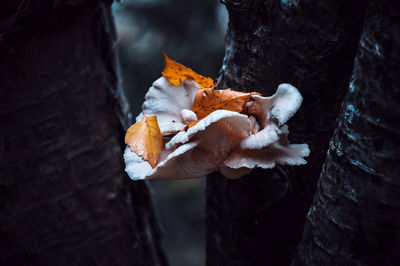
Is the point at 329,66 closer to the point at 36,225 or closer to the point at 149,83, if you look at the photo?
the point at 36,225

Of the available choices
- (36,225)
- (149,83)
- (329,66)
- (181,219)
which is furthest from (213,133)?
(181,219)

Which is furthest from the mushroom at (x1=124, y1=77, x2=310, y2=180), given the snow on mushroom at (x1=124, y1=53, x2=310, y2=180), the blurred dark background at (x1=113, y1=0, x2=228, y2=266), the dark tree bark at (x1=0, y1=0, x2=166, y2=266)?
the blurred dark background at (x1=113, y1=0, x2=228, y2=266)

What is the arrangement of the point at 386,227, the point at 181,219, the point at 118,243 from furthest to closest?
1. the point at 181,219
2. the point at 118,243
3. the point at 386,227

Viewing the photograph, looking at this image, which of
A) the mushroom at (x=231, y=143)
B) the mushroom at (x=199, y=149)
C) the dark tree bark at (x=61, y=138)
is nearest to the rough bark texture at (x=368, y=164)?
the mushroom at (x=231, y=143)

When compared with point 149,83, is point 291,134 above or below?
above

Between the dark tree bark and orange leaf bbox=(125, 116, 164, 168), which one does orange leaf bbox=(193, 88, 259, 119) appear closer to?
orange leaf bbox=(125, 116, 164, 168)

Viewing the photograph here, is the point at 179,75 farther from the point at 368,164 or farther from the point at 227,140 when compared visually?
the point at 368,164
